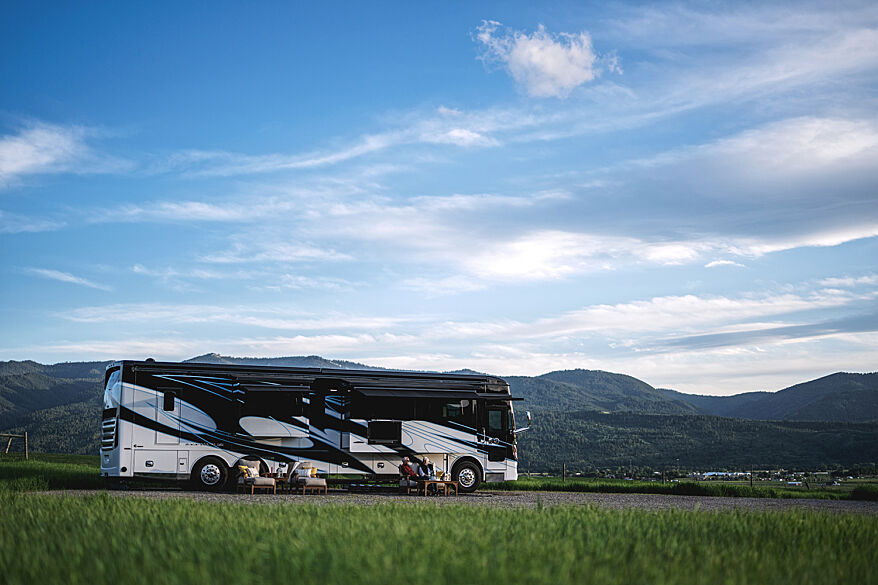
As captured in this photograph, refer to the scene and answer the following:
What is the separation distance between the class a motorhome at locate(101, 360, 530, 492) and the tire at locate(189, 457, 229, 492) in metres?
0.02

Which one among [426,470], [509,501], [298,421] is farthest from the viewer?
[298,421]

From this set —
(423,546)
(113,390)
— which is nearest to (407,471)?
(113,390)

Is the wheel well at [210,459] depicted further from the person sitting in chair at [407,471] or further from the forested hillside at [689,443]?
the forested hillside at [689,443]

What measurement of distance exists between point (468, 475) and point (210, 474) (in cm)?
648

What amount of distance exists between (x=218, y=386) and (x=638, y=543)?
15.2 meters

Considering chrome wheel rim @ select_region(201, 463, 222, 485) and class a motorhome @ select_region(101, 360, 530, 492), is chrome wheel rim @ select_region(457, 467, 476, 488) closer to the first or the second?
Result: class a motorhome @ select_region(101, 360, 530, 492)

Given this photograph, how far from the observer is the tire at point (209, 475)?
21016 millimetres

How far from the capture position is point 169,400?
2092 centimetres

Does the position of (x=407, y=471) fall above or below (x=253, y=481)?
above

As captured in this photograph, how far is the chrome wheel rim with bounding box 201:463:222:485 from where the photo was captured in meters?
21.1

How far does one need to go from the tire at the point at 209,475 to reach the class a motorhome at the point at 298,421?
2cm

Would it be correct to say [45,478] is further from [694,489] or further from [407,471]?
[694,489]

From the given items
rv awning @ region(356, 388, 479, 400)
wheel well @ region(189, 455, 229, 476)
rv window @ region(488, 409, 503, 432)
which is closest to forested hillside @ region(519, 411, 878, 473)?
rv window @ region(488, 409, 503, 432)

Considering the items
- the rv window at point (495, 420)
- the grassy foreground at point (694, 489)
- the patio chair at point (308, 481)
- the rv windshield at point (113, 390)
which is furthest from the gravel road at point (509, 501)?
the rv window at point (495, 420)
